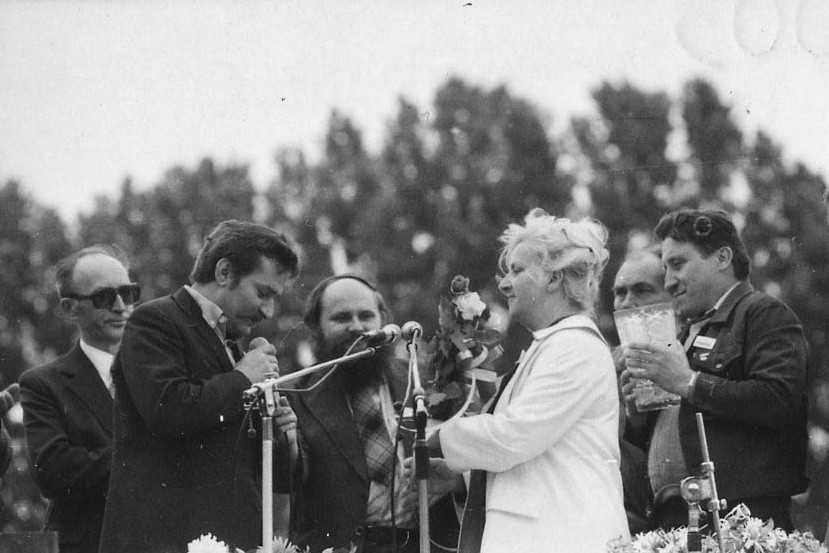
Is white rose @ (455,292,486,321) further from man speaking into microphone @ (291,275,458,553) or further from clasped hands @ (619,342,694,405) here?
clasped hands @ (619,342,694,405)

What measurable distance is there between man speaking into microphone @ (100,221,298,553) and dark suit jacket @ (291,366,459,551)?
539mm

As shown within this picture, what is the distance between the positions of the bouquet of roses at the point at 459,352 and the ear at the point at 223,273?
915 millimetres

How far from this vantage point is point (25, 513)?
15328 mm

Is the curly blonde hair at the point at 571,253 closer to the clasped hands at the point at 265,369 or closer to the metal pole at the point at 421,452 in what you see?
the metal pole at the point at 421,452

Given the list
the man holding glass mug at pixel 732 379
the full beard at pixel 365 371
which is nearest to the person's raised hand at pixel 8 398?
the full beard at pixel 365 371

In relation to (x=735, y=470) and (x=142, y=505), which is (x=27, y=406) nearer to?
(x=142, y=505)

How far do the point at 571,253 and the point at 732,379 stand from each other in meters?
1.02

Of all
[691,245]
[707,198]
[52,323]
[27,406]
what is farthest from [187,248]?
[691,245]

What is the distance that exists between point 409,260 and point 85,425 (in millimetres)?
8136

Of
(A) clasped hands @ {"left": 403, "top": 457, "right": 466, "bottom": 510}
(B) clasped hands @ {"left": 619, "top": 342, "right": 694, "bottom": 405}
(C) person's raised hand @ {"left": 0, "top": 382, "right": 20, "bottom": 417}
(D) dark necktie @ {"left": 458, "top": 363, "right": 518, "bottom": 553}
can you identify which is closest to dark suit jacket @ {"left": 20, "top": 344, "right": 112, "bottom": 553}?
(C) person's raised hand @ {"left": 0, "top": 382, "right": 20, "bottom": 417}

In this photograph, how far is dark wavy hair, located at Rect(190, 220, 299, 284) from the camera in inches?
237

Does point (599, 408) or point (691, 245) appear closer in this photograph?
point (599, 408)

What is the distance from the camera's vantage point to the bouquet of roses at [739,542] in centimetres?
474

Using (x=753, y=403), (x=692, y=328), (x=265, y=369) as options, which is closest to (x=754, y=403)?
(x=753, y=403)
